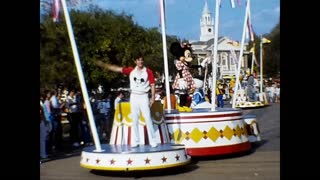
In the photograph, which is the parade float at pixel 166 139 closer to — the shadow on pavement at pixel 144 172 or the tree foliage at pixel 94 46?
the shadow on pavement at pixel 144 172

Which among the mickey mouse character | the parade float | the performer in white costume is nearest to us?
the parade float

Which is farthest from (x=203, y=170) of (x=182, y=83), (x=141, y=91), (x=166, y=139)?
(x=182, y=83)

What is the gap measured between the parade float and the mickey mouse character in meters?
1.82

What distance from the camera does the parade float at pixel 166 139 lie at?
30.5ft

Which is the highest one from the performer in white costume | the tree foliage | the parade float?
the tree foliage

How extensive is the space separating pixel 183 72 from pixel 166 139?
3631 mm

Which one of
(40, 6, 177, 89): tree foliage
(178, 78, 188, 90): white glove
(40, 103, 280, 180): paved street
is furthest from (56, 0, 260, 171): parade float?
(40, 6, 177, 89): tree foliage

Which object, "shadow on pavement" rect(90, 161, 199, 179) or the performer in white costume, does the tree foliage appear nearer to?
the performer in white costume

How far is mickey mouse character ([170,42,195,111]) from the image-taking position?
14.1 meters

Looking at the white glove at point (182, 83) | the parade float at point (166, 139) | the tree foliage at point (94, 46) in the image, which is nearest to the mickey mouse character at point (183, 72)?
the white glove at point (182, 83)

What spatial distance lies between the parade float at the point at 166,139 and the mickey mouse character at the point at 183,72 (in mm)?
1823
